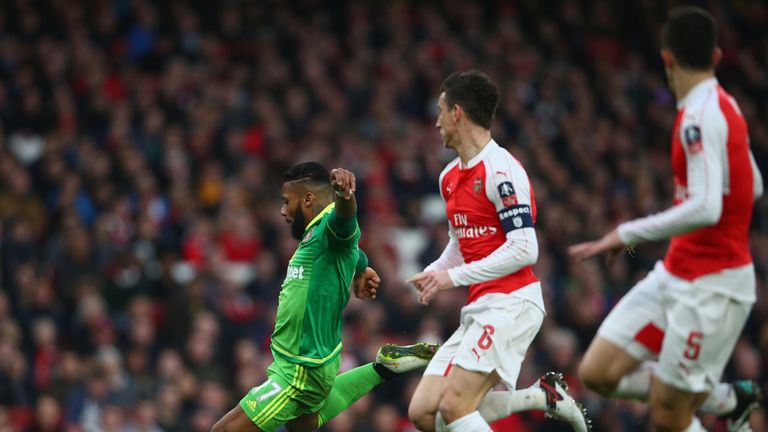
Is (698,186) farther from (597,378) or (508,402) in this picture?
(508,402)

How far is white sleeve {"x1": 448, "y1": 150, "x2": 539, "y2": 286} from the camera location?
20.5 ft

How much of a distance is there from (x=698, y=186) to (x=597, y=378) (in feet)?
3.92

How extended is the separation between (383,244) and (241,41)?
5331mm

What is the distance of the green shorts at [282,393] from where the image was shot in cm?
709

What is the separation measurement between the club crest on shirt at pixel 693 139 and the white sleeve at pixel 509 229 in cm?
107

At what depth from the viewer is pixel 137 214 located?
14.0m

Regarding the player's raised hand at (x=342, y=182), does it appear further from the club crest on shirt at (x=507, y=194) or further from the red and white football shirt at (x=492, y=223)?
the club crest on shirt at (x=507, y=194)

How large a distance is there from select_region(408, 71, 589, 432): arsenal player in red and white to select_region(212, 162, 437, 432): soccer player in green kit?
73 cm

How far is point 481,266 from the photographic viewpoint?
6250mm

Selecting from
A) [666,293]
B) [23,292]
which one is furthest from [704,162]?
[23,292]

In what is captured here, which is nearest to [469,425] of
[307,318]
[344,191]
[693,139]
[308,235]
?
[307,318]

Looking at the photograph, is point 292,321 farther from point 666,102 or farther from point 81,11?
point 666,102

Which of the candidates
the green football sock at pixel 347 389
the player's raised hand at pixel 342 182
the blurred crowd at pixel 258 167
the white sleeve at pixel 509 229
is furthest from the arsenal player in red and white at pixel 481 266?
the blurred crowd at pixel 258 167

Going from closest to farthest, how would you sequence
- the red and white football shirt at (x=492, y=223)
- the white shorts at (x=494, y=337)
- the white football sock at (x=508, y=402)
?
the red and white football shirt at (x=492, y=223), the white shorts at (x=494, y=337), the white football sock at (x=508, y=402)
